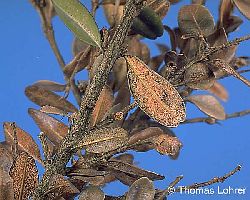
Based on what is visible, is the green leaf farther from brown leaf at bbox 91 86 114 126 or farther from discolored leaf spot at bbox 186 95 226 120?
discolored leaf spot at bbox 186 95 226 120

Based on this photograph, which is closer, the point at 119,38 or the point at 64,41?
the point at 119,38

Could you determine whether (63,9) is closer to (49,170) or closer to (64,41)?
(49,170)

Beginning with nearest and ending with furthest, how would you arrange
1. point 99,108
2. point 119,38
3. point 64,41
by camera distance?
point 119,38 → point 99,108 → point 64,41

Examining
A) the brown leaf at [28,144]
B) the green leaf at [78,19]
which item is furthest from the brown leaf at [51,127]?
the green leaf at [78,19]

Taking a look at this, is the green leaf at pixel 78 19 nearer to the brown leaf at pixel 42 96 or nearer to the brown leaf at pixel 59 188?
the brown leaf at pixel 59 188

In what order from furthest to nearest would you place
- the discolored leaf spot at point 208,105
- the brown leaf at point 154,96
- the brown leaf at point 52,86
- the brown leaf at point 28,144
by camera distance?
the brown leaf at point 52,86 < the discolored leaf spot at point 208,105 < the brown leaf at point 28,144 < the brown leaf at point 154,96

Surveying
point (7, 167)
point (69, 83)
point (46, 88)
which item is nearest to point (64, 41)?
point (46, 88)

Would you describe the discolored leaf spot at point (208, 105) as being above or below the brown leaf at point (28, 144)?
above
